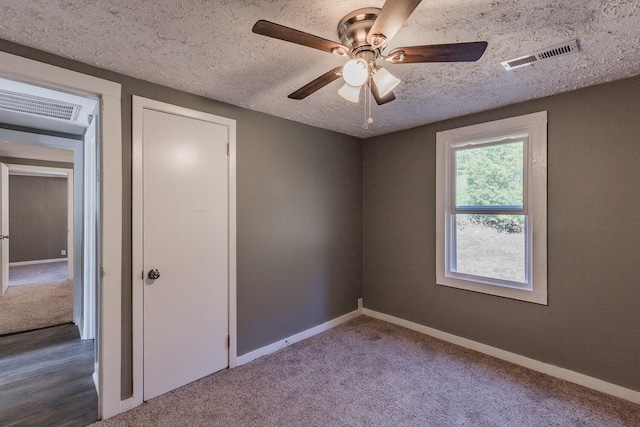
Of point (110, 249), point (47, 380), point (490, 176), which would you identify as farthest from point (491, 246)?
point (47, 380)

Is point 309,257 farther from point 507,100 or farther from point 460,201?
point 507,100

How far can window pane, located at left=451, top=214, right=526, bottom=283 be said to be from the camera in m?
2.71

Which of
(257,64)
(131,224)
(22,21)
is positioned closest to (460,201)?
(257,64)

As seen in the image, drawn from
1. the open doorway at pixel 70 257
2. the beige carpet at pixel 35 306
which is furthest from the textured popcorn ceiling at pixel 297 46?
the beige carpet at pixel 35 306

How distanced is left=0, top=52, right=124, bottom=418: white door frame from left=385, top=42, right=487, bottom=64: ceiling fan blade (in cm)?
184

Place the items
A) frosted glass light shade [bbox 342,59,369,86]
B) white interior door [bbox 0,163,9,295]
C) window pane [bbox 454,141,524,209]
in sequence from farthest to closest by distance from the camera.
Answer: white interior door [bbox 0,163,9,295] → window pane [bbox 454,141,524,209] → frosted glass light shade [bbox 342,59,369,86]

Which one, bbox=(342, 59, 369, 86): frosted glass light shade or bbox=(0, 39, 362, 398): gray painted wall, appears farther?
bbox=(0, 39, 362, 398): gray painted wall

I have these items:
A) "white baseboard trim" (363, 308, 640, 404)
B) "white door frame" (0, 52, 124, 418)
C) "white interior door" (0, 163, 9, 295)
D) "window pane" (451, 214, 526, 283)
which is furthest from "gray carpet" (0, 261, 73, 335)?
"window pane" (451, 214, 526, 283)

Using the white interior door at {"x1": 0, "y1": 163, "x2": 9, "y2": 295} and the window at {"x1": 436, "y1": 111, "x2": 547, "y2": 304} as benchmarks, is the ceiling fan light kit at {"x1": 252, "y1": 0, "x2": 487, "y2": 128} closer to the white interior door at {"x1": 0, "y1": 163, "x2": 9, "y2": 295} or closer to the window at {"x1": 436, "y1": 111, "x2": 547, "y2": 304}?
the window at {"x1": 436, "y1": 111, "x2": 547, "y2": 304}

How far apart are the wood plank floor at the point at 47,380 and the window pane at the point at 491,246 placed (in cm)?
334

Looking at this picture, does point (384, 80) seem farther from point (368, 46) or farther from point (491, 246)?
point (491, 246)

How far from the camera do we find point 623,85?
2.17 metres

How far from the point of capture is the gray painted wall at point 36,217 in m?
7.02

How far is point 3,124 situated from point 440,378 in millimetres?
4711
